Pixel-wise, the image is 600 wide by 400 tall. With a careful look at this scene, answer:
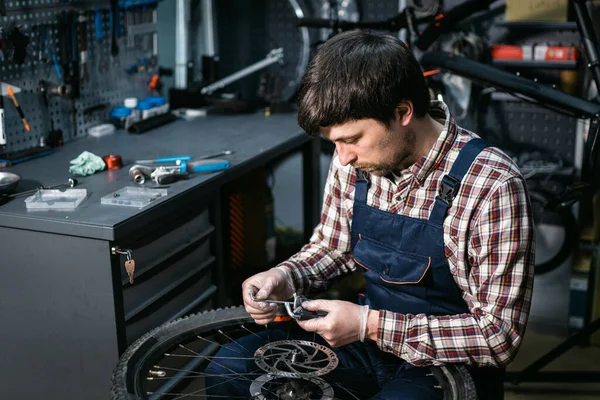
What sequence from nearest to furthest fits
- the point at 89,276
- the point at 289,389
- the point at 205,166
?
the point at 289,389
the point at 89,276
the point at 205,166

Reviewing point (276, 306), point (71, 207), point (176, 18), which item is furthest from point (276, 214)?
point (276, 306)

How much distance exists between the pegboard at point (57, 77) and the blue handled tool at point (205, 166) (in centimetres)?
A: 60

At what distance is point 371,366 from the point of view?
61.0 inches

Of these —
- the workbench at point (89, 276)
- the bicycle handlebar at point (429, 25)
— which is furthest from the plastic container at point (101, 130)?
the bicycle handlebar at point (429, 25)

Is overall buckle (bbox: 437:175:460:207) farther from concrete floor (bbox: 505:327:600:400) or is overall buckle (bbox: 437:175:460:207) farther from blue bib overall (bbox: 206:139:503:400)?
concrete floor (bbox: 505:327:600:400)

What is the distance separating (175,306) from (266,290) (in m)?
0.61

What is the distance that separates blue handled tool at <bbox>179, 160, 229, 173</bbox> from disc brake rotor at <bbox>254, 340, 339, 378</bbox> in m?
0.69

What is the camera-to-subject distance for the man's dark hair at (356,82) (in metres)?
1.35

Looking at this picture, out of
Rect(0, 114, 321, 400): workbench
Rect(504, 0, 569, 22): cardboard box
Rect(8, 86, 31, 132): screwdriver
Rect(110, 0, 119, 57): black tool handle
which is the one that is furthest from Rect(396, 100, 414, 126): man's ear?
Rect(504, 0, 569, 22): cardboard box

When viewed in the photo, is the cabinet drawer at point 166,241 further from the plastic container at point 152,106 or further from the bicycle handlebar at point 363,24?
the bicycle handlebar at point 363,24

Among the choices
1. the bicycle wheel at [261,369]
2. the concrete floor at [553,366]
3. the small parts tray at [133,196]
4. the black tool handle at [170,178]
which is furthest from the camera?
the concrete floor at [553,366]

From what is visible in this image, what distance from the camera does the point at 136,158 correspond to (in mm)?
2252

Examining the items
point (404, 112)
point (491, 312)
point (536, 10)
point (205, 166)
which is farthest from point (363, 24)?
point (491, 312)

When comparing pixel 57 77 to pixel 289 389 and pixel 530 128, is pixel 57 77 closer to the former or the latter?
pixel 289 389
